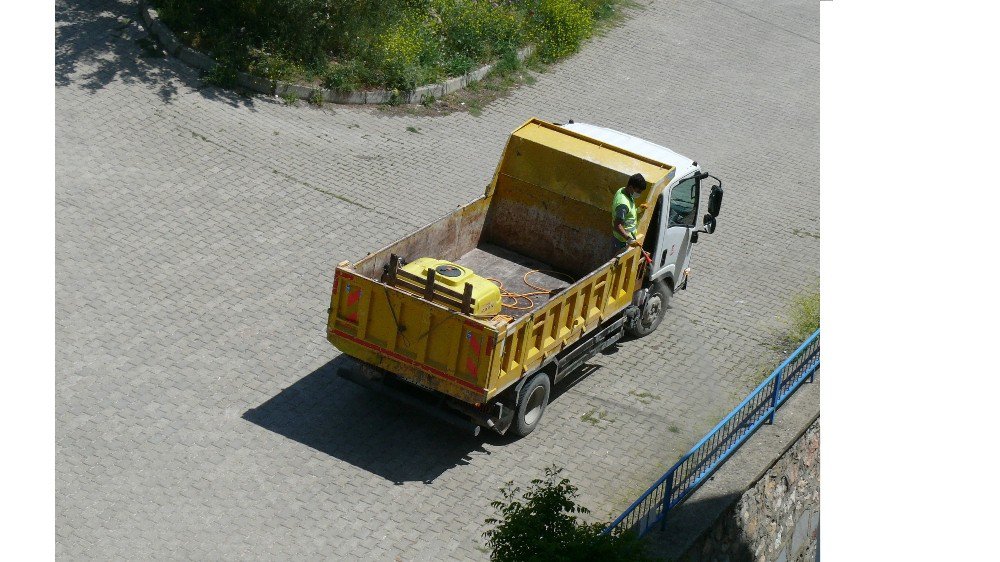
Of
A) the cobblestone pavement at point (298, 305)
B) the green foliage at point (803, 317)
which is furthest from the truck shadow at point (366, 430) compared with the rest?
the green foliage at point (803, 317)

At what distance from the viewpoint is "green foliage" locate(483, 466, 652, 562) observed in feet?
29.3

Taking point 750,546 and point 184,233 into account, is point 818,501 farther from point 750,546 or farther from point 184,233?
point 184,233

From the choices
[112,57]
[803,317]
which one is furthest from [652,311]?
[112,57]

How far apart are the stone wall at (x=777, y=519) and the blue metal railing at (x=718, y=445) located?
39 centimetres

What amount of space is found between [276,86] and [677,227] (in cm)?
724

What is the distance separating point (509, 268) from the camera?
45.4 feet

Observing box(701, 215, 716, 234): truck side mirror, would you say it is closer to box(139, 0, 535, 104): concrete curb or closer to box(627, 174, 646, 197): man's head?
box(627, 174, 646, 197): man's head

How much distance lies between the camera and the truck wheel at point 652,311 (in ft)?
46.9

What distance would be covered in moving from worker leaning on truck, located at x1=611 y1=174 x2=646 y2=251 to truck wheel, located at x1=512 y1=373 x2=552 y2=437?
177cm

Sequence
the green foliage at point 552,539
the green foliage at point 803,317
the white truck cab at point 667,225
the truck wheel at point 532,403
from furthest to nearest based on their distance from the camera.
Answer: the green foliage at point 803,317
the white truck cab at point 667,225
the truck wheel at point 532,403
the green foliage at point 552,539

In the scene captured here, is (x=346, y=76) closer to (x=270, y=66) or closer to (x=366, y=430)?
(x=270, y=66)

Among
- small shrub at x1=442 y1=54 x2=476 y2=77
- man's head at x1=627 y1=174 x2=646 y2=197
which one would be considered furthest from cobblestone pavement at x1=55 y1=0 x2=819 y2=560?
man's head at x1=627 y1=174 x2=646 y2=197

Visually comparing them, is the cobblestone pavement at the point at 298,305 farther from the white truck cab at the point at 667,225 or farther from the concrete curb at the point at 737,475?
the concrete curb at the point at 737,475

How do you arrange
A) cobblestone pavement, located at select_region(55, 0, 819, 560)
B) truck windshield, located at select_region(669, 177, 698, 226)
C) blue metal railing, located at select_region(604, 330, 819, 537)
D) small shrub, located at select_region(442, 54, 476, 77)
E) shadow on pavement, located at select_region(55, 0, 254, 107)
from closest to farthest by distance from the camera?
blue metal railing, located at select_region(604, 330, 819, 537), cobblestone pavement, located at select_region(55, 0, 819, 560), truck windshield, located at select_region(669, 177, 698, 226), shadow on pavement, located at select_region(55, 0, 254, 107), small shrub, located at select_region(442, 54, 476, 77)
